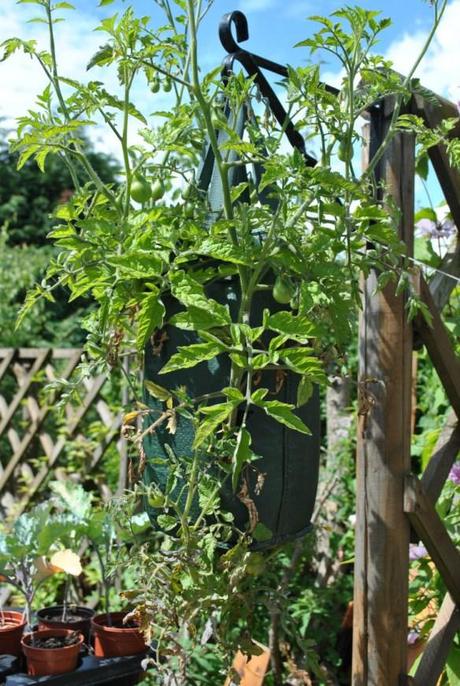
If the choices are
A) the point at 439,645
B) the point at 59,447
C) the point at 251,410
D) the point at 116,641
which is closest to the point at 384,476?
the point at 439,645

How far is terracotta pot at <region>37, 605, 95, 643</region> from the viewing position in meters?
1.81

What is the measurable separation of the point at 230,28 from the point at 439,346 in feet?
2.69

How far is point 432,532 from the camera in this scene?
1729 mm

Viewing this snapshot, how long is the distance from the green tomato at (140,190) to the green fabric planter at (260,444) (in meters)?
0.17

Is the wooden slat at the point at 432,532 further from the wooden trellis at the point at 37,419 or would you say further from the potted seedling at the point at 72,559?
the wooden trellis at the point at 37,419

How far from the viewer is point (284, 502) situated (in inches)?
49.8

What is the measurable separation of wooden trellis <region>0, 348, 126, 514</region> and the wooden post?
6.19ft

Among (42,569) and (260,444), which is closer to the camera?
(260,444)

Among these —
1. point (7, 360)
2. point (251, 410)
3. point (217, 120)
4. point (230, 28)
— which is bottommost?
point (251, 410)

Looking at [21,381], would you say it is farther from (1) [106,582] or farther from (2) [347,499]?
(1) [106,582]

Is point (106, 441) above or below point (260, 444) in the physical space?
below

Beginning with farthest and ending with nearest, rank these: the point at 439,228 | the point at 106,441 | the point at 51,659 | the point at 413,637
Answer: the point at 106,441
the point at 439,228
the point at 413,637
the point at 51,659

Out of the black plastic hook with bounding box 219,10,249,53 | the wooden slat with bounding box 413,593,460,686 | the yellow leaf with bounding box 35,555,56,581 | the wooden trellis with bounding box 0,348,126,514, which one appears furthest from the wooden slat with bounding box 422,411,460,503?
the wooden trellis with bounding box 0,348,126,514

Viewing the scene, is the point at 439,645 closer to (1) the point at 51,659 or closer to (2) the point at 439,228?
(1) the point at 51,659
